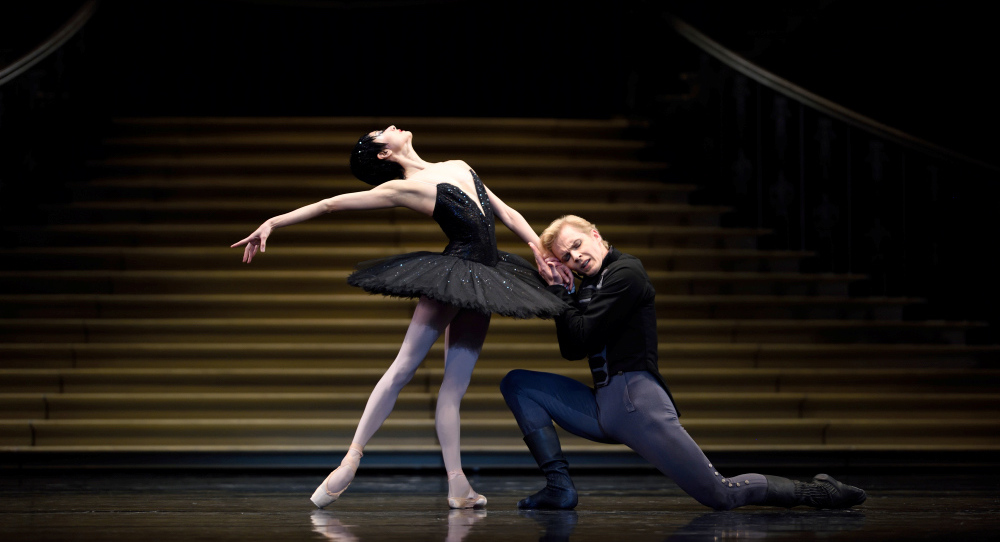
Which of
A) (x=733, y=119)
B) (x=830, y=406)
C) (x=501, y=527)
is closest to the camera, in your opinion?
(x=501, y=527)

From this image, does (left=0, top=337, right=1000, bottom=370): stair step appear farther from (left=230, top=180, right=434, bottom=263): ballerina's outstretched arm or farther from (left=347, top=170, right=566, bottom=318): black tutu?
(left=230, top=180, right=434, bottom=263): ballerina's outstretched arm

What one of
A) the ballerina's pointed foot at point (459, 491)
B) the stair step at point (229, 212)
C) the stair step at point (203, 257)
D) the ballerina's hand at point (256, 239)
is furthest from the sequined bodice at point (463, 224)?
the stair step at point (229, 212)

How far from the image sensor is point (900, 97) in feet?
20.4

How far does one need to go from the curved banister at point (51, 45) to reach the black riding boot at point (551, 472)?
4.09m

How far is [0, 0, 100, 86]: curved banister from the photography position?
524 cm

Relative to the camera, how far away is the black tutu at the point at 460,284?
268 centimetres

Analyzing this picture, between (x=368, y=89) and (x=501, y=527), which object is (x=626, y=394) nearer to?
(x=501, y=527)

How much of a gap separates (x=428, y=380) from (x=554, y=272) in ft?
5.75

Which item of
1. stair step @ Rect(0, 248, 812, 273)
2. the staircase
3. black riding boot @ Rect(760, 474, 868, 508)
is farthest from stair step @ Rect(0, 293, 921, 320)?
black riding boot @ Rect(760, 474, 868, 508)

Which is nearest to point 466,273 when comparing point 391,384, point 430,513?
point 391,384

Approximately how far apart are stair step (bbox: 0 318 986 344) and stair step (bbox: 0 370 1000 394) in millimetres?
259

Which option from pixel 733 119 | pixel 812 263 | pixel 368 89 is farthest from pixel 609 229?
pixel 368 89

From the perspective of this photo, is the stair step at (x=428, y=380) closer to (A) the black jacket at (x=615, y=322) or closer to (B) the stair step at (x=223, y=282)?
(B) the stair step at (x=223, y=282)

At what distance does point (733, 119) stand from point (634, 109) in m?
0.86
